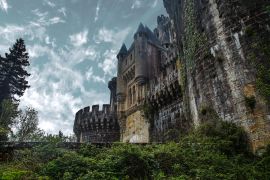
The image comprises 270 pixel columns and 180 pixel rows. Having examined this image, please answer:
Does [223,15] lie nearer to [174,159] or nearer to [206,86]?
[206,86]

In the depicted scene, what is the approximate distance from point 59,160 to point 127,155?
2211 mm

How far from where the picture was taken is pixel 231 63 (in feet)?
37.9

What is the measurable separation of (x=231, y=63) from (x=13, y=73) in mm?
22509

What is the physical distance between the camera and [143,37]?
28.9 metres

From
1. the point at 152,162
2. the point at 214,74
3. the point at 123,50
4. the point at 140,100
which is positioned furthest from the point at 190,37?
the point at 123,50

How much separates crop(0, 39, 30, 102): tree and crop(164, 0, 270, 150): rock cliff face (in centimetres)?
1868

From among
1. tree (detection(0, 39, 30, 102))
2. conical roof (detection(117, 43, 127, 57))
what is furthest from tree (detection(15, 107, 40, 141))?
conical roof (detection(117, 43, 127, 57))

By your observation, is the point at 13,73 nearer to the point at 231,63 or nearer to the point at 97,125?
the point at 97,125

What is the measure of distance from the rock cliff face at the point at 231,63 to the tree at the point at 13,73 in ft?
61.3

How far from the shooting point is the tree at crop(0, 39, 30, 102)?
82.9 feet

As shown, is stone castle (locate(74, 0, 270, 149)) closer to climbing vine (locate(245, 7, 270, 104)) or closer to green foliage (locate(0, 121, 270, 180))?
climbing vine (locate(245, 7, 270, 104))

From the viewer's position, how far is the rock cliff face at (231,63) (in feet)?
33.4

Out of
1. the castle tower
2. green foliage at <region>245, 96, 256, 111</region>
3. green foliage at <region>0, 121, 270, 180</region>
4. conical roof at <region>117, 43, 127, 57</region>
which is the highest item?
conical roof at <region>117, 43, 127, 57</region>

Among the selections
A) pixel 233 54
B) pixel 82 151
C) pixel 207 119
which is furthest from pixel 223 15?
pixel 82 151
